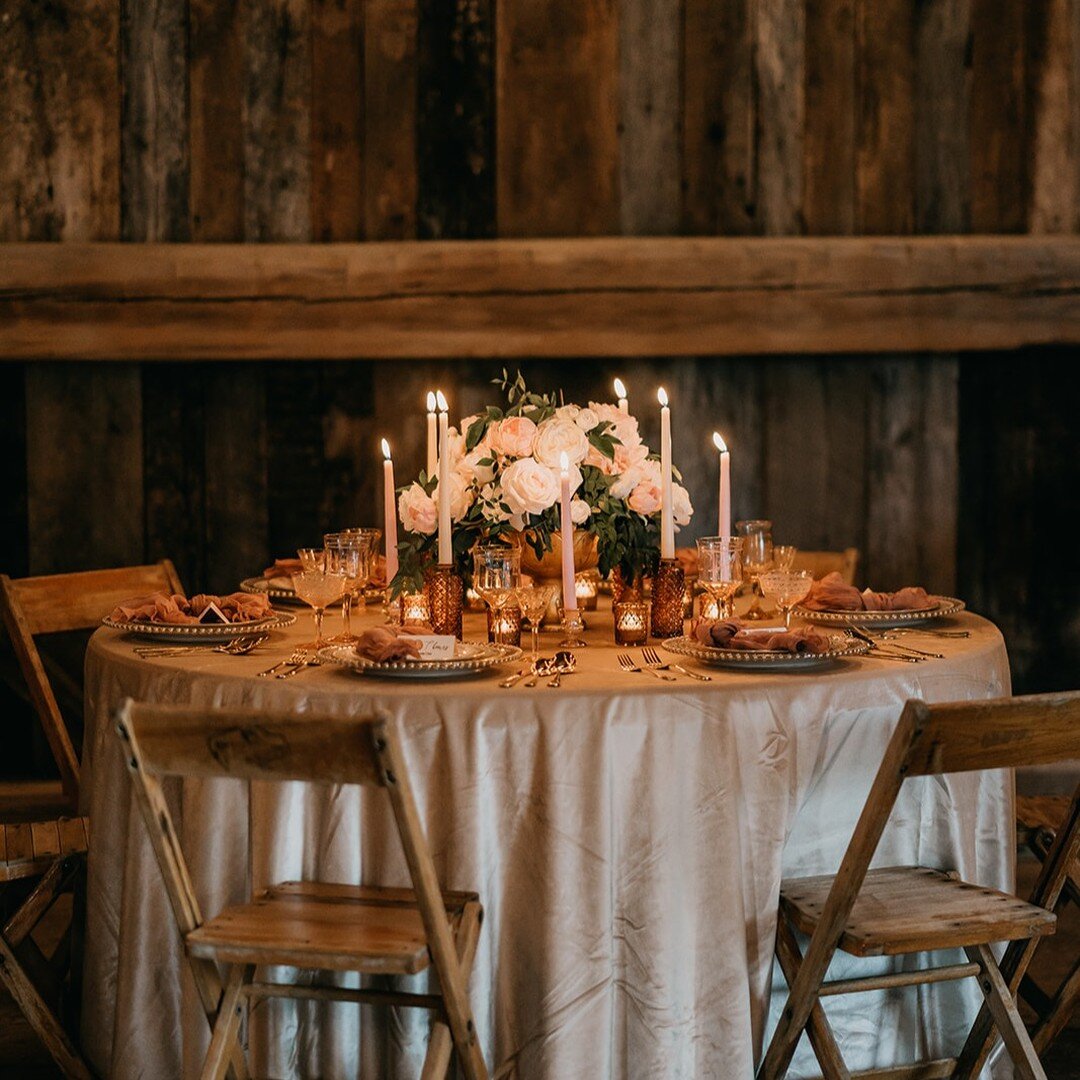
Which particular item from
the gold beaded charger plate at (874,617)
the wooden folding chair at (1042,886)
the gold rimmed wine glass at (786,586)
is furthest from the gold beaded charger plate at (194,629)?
the wooden folding chair at (1042,886)

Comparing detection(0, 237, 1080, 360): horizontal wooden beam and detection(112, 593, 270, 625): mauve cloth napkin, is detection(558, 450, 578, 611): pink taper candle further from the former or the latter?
detection(0, 237, 1080, 360): horizontal wooden beam

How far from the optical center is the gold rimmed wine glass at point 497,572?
2.48 meters

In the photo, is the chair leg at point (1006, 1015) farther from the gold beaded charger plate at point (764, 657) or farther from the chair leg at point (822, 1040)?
the gold beaded charger plate at point (764, 657)

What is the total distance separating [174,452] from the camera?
14.4 feet

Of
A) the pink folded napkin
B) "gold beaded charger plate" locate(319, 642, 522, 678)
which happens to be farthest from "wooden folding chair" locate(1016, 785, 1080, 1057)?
the pink folded napkin

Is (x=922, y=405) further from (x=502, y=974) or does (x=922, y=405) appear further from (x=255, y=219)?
(x=502, y=974)

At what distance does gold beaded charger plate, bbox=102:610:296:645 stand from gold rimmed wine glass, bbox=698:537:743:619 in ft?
2.70

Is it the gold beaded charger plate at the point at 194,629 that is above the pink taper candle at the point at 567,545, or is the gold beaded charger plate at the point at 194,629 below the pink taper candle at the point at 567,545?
below

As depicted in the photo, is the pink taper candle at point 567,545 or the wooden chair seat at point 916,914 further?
the pink taper candle at point 567,545

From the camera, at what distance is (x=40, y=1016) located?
2.56 meters

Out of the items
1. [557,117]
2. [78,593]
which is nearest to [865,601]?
[78,593]

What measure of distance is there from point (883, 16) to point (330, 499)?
2234 millimetres

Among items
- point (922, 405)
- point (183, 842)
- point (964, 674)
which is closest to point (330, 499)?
point (922, 405)

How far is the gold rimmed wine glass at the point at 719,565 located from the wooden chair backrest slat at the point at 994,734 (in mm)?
782
